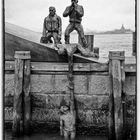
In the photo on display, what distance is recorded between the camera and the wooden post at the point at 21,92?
320 centimetres

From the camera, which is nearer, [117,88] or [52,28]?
[117,88]

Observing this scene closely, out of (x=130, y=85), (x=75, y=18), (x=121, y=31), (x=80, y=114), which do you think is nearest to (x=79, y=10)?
(x=75, y=18)

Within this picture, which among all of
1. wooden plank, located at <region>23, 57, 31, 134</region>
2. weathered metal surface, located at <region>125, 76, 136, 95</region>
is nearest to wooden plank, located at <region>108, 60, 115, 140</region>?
weathered metal surface, located at <region>125, 76, 136, 95</region>

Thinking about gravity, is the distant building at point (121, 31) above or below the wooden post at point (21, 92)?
above

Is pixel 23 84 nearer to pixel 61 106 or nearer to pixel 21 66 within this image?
pixel 21 66

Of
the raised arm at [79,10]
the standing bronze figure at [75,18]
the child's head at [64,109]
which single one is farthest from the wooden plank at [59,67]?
the raised arm at [79,10]

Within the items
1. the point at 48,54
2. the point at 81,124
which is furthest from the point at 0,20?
the point at 81,124

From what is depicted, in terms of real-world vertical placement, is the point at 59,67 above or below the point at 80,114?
above

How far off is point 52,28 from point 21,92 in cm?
61

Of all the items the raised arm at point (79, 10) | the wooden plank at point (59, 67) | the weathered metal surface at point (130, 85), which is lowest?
the weathered metal surface at point (130, 85)

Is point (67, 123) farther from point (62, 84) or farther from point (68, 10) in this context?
point (68, 10)

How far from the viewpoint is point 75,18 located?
324 cm

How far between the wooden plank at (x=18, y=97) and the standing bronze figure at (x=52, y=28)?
31 centimetres

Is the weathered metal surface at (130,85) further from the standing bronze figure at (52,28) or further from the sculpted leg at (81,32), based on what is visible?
the standing bronze figure at (52,28)
